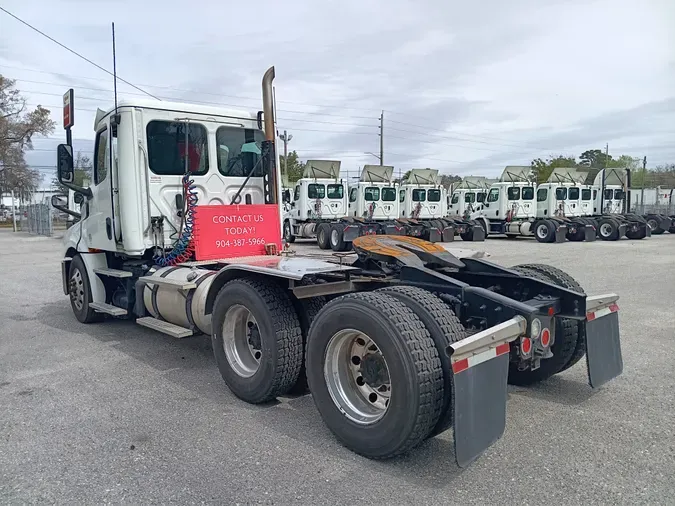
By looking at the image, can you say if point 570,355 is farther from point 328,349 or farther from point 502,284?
point 328,349

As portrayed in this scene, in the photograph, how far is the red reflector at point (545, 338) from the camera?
3758 millimetres

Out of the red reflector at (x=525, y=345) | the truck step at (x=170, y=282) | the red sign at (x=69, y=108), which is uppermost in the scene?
the red sign at (x=69, y=108)

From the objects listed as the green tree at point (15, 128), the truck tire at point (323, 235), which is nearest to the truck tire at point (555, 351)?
the truck tire at point (323, 235)

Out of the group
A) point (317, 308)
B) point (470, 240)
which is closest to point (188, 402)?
point (317, 308)

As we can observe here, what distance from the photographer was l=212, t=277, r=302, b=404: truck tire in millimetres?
4402

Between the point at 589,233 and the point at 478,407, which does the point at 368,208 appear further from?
the point at 478,407

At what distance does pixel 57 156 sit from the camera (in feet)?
22.7

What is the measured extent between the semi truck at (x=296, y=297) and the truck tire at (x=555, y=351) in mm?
14

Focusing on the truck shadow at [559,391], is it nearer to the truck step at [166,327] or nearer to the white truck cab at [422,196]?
the truck step at [166,327]

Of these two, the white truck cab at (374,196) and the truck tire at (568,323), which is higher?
the white truck cab at (374,196)

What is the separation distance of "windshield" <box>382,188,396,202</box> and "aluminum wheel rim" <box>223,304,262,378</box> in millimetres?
21022

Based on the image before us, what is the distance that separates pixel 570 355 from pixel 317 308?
6.82 feet

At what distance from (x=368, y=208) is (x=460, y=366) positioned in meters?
22.2

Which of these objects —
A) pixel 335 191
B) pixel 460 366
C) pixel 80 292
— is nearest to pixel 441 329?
pixel 460 366
